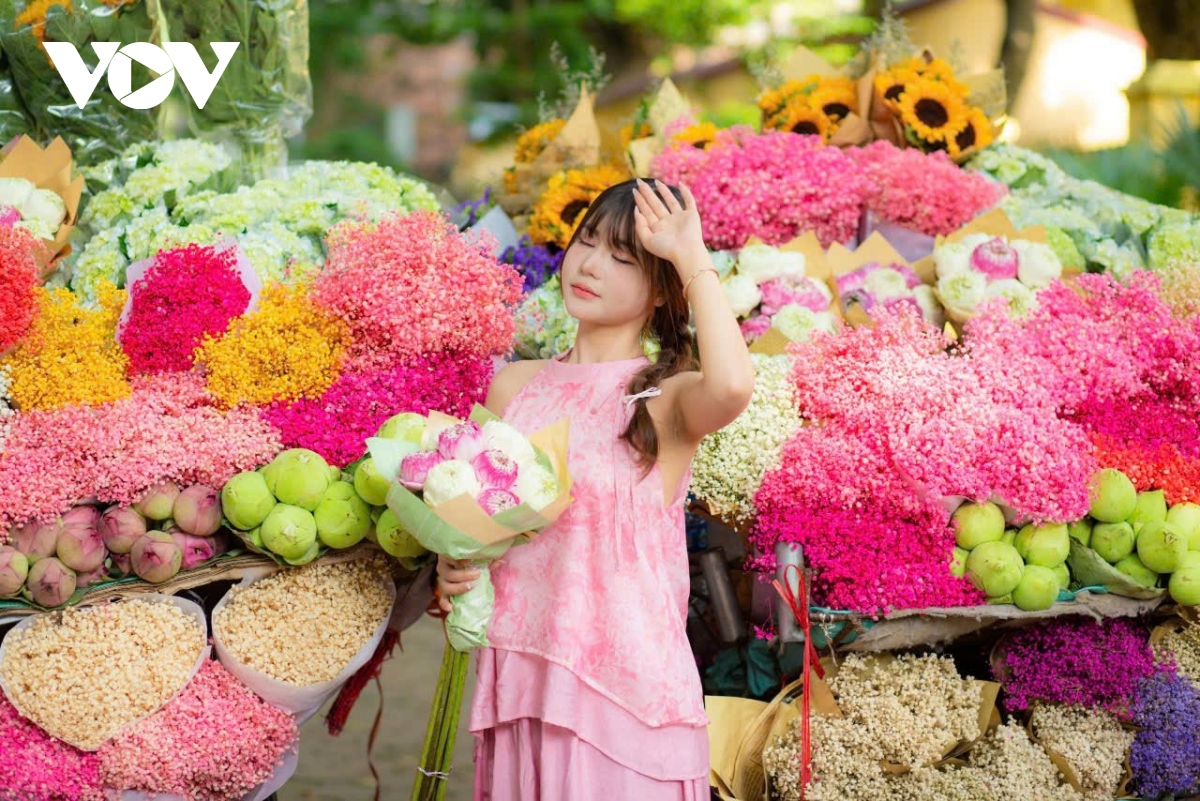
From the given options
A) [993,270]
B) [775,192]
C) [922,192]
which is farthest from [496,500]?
[922,192]

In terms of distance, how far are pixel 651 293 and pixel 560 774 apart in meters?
1.04

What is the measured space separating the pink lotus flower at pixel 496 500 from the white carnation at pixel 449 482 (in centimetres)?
2

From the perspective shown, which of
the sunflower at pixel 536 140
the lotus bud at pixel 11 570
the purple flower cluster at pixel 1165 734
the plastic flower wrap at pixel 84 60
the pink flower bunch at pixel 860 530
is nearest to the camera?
the lotus bud at pixel 11 570

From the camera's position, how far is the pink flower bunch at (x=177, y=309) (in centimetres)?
320

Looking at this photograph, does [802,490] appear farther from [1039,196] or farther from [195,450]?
[1039,196]

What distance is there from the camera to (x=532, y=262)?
4219mm

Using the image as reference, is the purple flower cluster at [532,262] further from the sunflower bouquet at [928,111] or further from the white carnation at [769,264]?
the sunflower bouquet at [928,111]

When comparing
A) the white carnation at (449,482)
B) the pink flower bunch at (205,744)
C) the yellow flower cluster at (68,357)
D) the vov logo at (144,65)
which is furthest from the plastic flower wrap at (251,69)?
the white carnation at (449,482)

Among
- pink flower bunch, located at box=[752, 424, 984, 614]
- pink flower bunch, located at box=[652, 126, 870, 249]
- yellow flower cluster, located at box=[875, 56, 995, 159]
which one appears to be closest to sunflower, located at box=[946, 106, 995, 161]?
yellow flower cluster, located at box=[875, 56, 995, 159]

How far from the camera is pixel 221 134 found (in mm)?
4469

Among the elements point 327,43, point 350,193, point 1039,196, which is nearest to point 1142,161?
point 1039,196

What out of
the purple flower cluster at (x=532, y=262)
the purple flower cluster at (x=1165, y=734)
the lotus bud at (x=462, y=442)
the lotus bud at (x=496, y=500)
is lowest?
the purple flower cluster at (x=1165, y=734)

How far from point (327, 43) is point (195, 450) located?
56.2 ft

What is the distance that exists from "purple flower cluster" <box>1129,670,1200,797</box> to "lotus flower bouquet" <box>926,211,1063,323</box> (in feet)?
3.44
